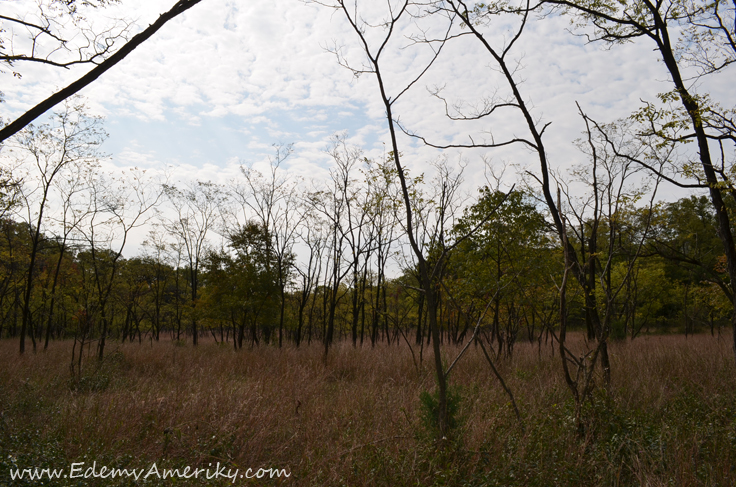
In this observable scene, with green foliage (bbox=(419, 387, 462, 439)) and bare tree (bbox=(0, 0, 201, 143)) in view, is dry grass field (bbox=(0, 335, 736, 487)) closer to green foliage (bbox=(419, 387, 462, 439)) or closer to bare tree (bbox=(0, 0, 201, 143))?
green foliage (bbox=(419, 387, 462, 439))

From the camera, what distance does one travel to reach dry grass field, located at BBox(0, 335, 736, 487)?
127 inches

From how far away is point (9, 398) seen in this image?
5750 mm

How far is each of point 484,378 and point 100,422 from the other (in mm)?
6223

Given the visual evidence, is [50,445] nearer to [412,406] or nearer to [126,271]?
[412,406]

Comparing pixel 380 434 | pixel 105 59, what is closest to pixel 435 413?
pixel 380 434

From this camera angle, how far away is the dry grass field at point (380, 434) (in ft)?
10.6

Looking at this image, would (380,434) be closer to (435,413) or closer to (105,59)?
(435,413)

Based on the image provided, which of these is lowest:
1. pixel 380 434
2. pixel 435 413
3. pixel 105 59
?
pixel 380 434

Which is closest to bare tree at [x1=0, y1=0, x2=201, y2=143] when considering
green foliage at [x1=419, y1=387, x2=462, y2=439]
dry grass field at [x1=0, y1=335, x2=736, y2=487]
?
dry grass field at [x1=0, y1=335, x2=736, y2=487]

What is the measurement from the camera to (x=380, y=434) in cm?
412

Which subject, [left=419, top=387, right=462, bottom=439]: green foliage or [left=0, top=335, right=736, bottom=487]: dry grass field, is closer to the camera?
[left=0, top=335, right=736, bottom=487]: dry grass field

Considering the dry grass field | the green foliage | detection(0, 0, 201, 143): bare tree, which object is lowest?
the dry grass field

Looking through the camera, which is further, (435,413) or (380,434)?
(380,434)

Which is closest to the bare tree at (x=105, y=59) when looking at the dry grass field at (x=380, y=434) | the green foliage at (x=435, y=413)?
the dry grass field at (x=380, y=434)
